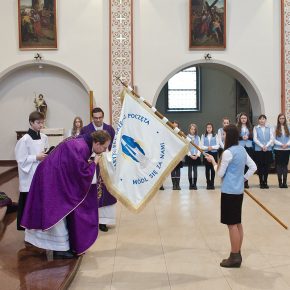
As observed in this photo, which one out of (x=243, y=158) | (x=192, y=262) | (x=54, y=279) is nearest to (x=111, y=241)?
(x=192, y=262)

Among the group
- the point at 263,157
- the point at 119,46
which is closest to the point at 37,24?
the point at 119,46

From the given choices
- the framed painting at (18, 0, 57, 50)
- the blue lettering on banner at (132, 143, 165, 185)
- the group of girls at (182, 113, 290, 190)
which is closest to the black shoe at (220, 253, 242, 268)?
the blue lettering on banner at (132, 143, 165, 185)

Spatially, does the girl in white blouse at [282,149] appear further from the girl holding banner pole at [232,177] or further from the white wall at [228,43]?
the girl holding banner pole at [232,177]

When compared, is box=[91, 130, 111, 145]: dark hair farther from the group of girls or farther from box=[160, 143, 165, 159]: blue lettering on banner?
the group of girls

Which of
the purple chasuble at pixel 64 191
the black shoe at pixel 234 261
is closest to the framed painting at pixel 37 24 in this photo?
the purple chasuble at pixel 64 191

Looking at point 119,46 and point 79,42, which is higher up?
point 79,42

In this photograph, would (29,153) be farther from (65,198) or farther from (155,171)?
(155,171)

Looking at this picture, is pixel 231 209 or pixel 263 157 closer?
pixel 231 209

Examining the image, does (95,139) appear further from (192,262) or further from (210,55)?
(210,55)

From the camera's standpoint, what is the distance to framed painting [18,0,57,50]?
11367mm

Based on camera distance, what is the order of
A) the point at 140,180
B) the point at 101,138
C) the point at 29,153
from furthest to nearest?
the point at 29,153 → the point at 140,180 → the point at 101,138

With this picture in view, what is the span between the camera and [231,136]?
4.70 meters

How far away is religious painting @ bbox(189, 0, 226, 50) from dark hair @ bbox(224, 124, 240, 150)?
289 inches

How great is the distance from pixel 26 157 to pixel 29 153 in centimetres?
9
